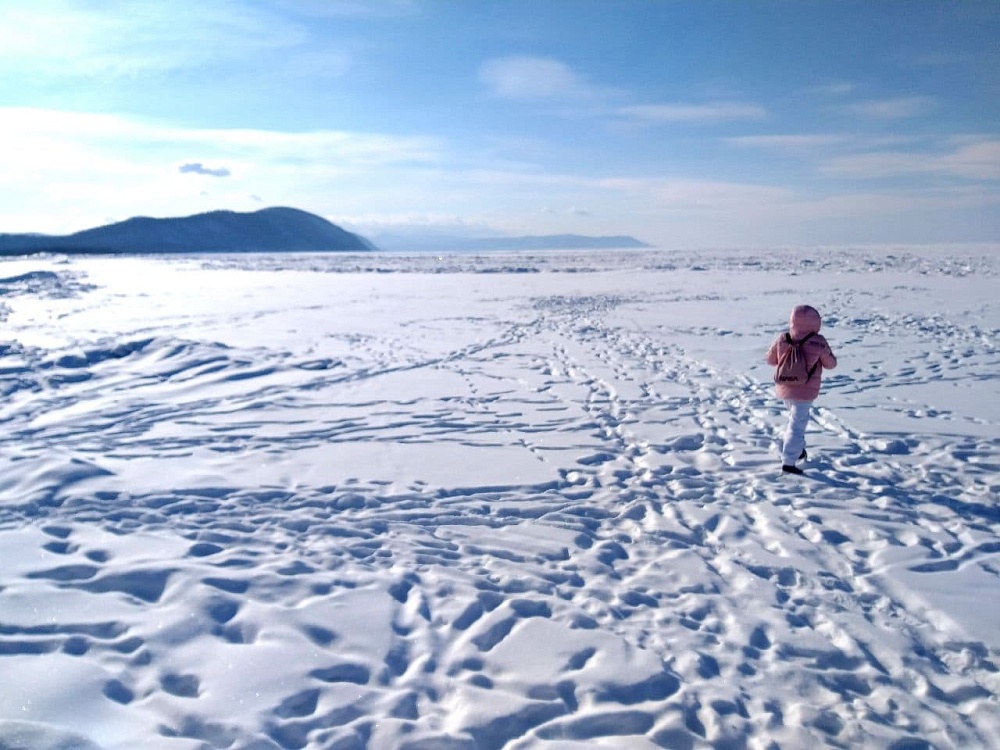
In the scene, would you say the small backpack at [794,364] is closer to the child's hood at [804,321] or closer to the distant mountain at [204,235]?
the child's hood at [804,321]

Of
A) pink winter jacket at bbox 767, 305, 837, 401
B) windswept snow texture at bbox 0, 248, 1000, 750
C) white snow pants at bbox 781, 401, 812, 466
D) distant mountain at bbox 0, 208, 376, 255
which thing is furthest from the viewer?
distant mountain at bbox 0, 208, 376, 255

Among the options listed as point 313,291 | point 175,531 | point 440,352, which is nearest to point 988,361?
point 440,352

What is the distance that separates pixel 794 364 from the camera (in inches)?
257

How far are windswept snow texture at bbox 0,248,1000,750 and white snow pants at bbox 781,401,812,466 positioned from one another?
0.84 ft

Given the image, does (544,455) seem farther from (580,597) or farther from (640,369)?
(640,369)

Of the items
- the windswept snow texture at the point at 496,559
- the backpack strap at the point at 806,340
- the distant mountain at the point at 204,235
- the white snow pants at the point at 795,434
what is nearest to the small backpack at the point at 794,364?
the backpack strap at the point at 806,340

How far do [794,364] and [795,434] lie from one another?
697mm

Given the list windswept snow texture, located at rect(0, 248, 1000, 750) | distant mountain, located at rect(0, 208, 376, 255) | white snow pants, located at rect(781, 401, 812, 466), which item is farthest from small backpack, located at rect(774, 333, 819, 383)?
distant mountain, located at rect(0, 208, 376, 255)

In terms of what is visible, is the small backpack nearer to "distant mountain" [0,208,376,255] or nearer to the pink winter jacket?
the pink winter jacket

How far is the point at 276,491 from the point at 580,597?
3101 mm

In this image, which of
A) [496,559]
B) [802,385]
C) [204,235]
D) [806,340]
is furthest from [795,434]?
[204,235]

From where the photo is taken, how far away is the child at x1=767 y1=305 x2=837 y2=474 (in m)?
6.36

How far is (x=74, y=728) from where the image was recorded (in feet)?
9.83

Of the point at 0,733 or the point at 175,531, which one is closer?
the point at 0,733
